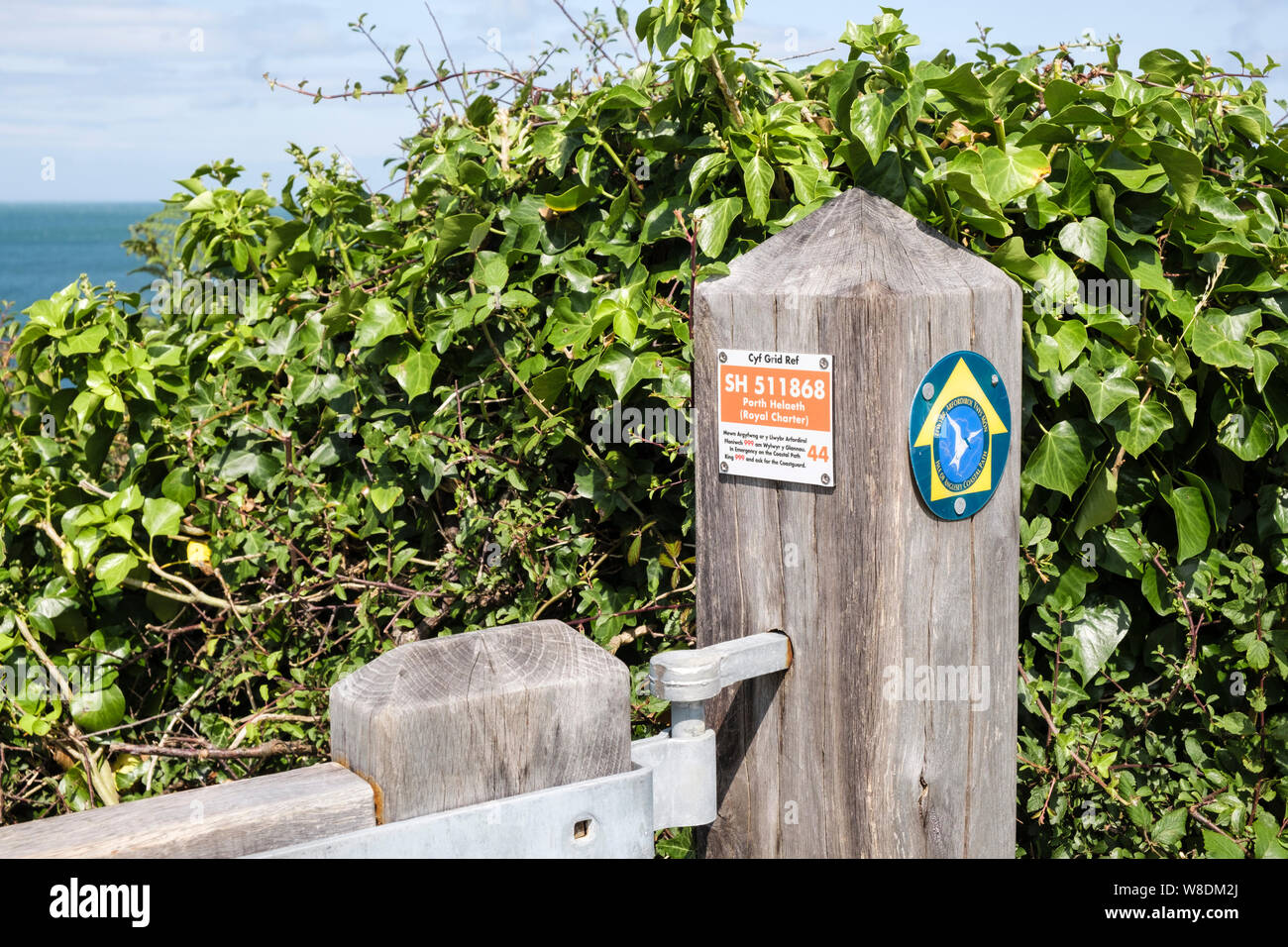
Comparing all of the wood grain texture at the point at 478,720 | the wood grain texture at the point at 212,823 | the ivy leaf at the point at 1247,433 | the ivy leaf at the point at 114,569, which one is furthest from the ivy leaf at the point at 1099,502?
the ivy leaf at the point at 114,569

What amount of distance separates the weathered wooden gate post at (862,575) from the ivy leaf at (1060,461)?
67 centimetres

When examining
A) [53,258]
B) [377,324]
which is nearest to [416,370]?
[377,324]

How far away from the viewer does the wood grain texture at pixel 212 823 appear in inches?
40.0

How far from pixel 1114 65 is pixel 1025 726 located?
1483 millimetres

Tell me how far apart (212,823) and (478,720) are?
Result: 27 cm

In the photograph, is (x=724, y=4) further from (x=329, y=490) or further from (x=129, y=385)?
(x=129, y=385)

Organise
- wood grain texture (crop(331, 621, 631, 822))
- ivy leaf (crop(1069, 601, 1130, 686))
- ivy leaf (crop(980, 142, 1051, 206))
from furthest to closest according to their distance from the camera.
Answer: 1. ivy leaf (crop(1069, 601, 1130, 686))
2. ivy leaf (crop(980, 142, 1051, 206))
3. wood grain texture (crop(331, 621, 631, 822))

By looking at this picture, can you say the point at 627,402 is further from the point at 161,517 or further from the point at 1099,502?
the point at 161,517

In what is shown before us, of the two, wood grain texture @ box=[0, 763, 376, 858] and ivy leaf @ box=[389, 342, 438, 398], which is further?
ivy leaf @ box=[389, 342, 438, 398]

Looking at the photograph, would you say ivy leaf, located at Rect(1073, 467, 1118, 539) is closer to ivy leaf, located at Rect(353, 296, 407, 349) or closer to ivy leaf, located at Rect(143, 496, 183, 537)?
ivy leaf, located at Rect(353, 296, 407, 349)

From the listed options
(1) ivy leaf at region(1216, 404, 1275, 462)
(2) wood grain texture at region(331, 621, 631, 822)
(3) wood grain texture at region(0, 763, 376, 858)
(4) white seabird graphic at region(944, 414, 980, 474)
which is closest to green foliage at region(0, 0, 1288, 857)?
(1) ivy leaf at region(1216, 404, 1275, 462)

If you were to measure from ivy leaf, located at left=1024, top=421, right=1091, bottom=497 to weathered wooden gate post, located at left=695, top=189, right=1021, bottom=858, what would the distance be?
67 centimetres

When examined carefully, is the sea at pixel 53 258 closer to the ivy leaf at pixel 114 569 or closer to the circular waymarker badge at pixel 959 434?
the ivy leaf at pixel 114 569

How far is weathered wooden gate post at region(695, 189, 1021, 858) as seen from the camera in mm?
1329
